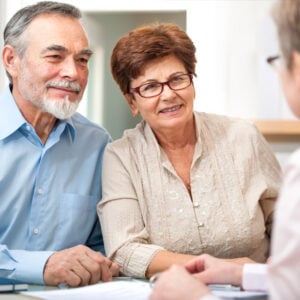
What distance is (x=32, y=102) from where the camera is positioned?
2.09 m

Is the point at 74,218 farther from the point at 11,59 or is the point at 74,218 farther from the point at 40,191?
the point at 11,59

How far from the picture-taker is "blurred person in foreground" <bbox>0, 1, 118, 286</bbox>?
2000mm

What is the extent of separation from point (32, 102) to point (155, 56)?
41 cm

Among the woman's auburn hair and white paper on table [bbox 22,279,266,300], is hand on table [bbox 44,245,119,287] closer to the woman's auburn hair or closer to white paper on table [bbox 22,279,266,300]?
white paper on table [bbox 22,279,266,300]

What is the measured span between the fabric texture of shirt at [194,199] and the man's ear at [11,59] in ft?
1.37

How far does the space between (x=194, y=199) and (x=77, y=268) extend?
454mm

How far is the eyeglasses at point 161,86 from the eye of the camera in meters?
2.01

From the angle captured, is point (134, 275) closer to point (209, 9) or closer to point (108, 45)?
point (209, 9)

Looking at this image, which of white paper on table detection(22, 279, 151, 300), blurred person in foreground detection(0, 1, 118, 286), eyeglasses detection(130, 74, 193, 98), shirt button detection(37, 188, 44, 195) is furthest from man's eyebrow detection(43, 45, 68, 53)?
white paper on table detection(22, 279, 151, 300)

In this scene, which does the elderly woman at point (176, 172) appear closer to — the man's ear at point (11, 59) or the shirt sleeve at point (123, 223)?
the shirt sleeve at point (123, 223)

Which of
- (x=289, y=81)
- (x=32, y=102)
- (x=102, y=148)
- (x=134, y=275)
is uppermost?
(x=289, y=81)

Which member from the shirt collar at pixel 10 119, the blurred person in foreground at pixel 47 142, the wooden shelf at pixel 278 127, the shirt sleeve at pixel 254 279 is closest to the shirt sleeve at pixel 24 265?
the blurred person in foreground at pixel 47 142

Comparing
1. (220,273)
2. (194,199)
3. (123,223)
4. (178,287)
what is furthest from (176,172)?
(178,287)

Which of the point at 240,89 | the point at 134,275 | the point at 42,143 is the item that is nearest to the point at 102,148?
the point at 42,143
